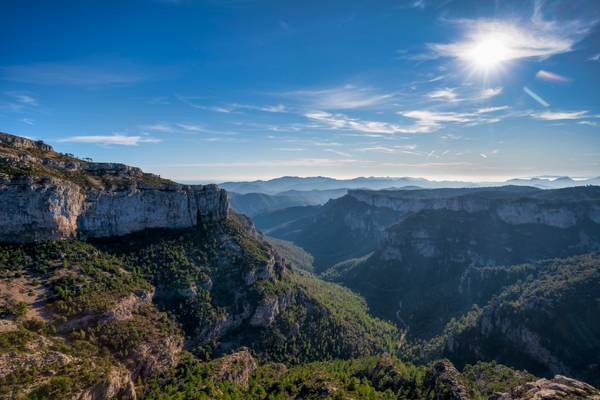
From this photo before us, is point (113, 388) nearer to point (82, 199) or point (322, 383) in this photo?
point (322, 383)

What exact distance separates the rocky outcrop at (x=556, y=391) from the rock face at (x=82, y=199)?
112m

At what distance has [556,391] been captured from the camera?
59.3m

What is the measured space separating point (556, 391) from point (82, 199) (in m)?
125

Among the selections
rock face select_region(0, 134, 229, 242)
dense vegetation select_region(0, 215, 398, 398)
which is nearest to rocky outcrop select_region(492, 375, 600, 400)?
dense vegetation select_region(0, 215, 398, 398)

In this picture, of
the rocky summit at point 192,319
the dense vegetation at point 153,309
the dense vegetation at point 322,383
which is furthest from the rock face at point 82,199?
the dense vegetation at point 322,383

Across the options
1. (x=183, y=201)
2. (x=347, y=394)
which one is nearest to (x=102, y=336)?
(x=347, y=394)

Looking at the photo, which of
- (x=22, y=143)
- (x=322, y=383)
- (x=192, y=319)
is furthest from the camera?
(x=22, y=143)

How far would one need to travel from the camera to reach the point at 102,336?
6862 cm

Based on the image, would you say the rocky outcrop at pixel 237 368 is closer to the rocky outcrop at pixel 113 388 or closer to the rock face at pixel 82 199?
the rocky outcrop at pixel 113 388

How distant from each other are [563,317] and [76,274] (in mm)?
159889

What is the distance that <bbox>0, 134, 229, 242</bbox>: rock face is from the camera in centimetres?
8188

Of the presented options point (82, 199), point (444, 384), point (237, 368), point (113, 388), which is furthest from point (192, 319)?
point (444, 384)

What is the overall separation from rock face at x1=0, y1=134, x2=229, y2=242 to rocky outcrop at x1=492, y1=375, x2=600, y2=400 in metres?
112

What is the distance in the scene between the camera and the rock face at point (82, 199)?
81.9 metres
